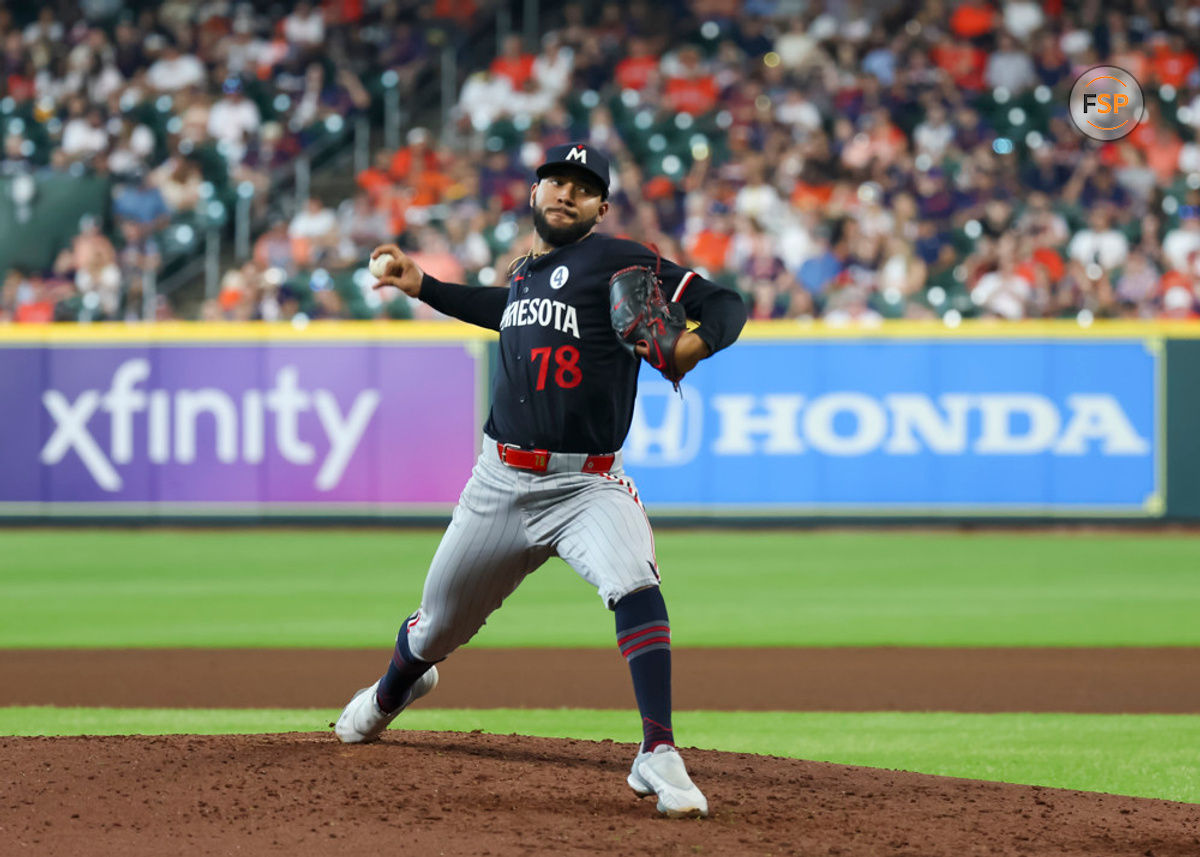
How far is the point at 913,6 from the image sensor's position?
18703 mm

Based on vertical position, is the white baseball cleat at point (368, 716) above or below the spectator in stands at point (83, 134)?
below

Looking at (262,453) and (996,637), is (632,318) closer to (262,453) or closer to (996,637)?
(996,637)

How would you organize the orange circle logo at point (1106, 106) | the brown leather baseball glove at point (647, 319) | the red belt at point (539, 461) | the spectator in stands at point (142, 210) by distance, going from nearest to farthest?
the brown leather baseball glove at point (647, 319), the red belt at point (539, 461), the orange circle logo at point (1106, 106), the spectator in stands at point (142, 210)

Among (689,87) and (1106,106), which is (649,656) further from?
(689,87)

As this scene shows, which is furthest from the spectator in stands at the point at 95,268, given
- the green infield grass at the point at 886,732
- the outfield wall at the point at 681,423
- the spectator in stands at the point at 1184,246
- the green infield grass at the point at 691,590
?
the green infield grass at the point at 886,732

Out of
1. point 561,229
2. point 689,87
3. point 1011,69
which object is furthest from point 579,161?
point 1011,69

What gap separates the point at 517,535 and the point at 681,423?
1113 centimetres

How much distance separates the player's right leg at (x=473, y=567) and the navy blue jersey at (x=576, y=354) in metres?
0.17

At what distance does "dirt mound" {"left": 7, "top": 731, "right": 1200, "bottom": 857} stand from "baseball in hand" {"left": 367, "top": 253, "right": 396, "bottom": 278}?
1475 millimetres

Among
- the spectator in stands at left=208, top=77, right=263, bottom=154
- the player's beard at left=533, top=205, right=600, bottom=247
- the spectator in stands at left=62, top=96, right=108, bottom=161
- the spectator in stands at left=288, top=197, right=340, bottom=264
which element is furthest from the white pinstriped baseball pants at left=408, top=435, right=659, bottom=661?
the spectator in stands at left=62, top=96, right=108, bottom=161

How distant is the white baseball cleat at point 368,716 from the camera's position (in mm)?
5211

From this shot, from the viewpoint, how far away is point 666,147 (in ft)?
57.3

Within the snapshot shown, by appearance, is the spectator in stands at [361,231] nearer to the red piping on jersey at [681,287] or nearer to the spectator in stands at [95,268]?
the spectator in stands at [95,268]

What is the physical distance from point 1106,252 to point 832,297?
8.46 ft
